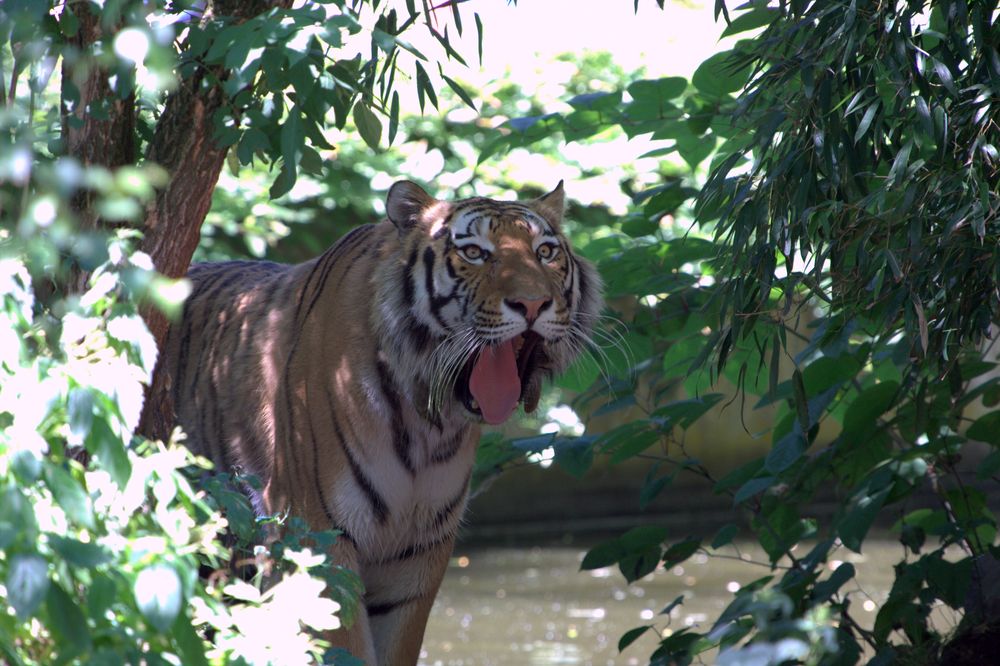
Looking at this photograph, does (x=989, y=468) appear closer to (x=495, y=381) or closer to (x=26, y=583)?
(x=495, y=381)

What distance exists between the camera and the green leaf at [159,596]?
3.81ft

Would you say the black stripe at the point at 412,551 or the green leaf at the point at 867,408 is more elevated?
the green leaf at the point at 867,408

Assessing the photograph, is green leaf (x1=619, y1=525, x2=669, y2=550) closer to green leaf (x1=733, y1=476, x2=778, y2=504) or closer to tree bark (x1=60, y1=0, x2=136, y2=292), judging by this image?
green leaf (x1=733, y1=476, x2=778, y2=504)

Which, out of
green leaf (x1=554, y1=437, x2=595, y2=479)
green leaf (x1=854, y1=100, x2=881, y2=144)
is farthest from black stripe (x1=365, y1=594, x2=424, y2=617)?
green leaf (x1=854, y1=100, x2=881, y2=144)

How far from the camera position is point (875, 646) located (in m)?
3.25

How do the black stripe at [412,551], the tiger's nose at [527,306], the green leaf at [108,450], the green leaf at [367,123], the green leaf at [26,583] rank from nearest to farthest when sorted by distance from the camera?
the green leaf at [26,583]
the green leaf at [108,450]
the green leaf at [367,123]
the tiger's nose at [527,306]
the black stripe at [412,551]

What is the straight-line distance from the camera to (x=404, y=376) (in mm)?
3070

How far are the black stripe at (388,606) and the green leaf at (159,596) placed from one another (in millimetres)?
2148

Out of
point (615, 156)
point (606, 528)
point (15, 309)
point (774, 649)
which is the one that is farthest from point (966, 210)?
point (606, 528)

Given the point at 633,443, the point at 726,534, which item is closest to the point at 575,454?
the point at 633,443

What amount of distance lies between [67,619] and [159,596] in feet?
0.33

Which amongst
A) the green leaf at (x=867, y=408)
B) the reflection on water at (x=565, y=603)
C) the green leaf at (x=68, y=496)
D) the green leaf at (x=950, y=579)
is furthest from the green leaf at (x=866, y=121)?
the reflection on water at (x=565, y=603)

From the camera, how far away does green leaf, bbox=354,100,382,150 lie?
266cm

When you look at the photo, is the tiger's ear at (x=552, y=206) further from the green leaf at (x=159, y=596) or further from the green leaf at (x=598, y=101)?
the green leaf at (x=159, y=596)
